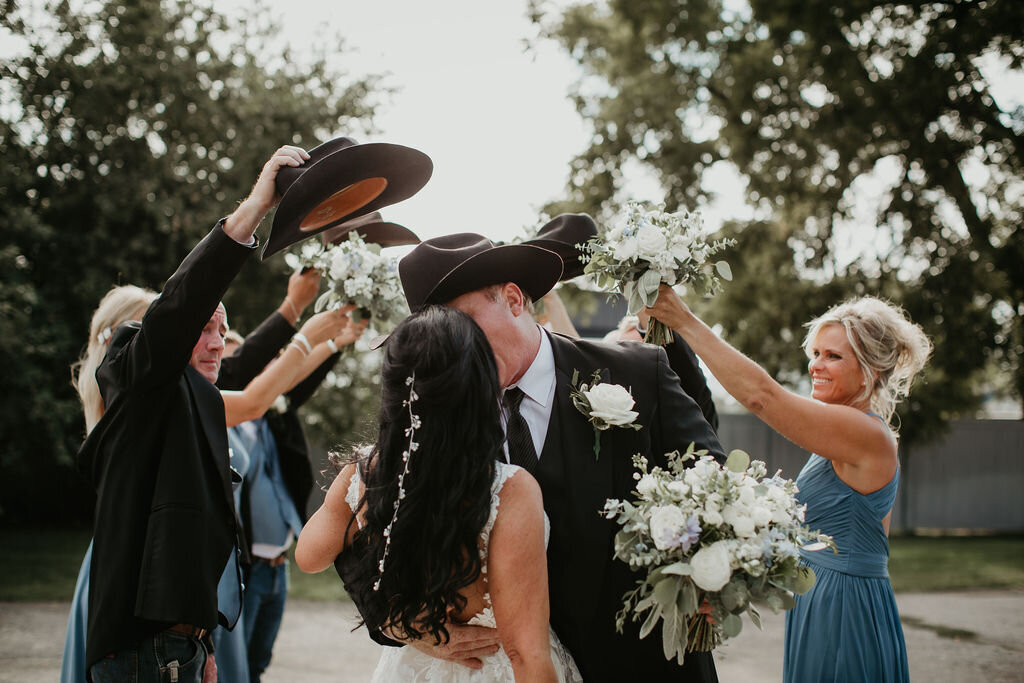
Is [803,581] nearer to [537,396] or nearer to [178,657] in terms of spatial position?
[537,396]

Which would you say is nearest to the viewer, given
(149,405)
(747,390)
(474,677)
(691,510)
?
(691,510)

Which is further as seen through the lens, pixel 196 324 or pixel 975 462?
pixel 975 462

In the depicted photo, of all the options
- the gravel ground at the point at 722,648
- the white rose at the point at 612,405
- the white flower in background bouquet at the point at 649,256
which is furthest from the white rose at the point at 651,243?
the gravel ground at the point at 722,648

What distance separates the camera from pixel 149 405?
285 centimetres

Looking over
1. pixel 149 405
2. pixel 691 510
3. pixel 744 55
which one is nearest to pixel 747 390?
pixel 691 510

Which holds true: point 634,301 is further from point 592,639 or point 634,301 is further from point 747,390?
point 592,639

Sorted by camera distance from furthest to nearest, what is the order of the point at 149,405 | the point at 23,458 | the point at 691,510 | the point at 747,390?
the point at 23,458
the point at 747,390
the point at 149,405
the point at 691,510

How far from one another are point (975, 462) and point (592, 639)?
1786 cm

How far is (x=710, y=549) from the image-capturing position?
2230mm

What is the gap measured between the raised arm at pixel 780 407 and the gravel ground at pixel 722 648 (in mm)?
3465

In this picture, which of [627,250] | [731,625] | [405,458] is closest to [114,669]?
[405,458]

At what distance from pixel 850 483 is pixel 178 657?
281 centimetres

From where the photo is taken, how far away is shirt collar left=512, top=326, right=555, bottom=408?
285cm

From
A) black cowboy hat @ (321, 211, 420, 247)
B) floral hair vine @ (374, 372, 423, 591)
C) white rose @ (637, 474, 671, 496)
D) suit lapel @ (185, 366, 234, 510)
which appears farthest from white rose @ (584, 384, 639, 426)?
black cowboy hat @ (321, 211, 420, 247)
